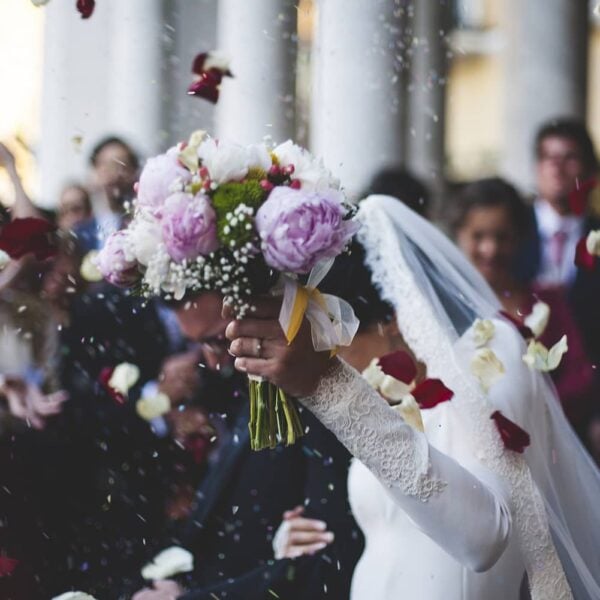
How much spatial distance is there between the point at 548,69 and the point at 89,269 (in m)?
5.81

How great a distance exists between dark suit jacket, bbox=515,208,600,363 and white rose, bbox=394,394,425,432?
8.21ft

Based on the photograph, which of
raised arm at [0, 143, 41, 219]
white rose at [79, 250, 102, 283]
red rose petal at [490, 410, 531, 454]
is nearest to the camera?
red rose petal at [490, 410, 531, 454]

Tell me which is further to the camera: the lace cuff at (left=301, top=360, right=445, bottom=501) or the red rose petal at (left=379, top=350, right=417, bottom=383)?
the red rose petal at (left=379, top=350, right=417, bottom=383)

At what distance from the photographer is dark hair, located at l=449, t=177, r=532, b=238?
5645 mm

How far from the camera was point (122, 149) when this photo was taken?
603cm

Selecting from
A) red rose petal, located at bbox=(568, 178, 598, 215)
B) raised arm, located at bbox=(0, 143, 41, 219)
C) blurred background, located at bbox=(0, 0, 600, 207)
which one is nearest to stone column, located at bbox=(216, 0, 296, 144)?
blurred background, located at bbox=(0, 0, 600, 207)

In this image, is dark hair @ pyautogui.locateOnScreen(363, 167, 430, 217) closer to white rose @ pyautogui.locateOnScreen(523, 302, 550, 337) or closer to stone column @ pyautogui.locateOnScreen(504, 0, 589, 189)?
white rose @ pyautogui.locateOnScreen(523, 302, 550, 337)

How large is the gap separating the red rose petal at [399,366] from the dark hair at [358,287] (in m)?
0.22

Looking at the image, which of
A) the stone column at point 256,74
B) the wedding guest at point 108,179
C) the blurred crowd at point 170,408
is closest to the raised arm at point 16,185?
the blurred crowd at point 170,408

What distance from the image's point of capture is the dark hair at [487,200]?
222 inches

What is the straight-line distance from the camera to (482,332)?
3721 mm

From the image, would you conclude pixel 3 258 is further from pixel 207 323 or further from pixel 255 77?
pixel 255 77

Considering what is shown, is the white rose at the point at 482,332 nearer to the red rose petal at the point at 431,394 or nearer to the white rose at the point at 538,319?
the red rose petal at the point at 431,394

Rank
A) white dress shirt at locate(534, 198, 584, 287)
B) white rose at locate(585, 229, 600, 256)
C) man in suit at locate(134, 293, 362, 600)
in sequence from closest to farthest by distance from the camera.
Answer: man in suit at locate(134, 293, 362, 600) < white rose at locate(585, 229, 600, 256) < white dress shirt at locate(534, 198, 584, 287)
